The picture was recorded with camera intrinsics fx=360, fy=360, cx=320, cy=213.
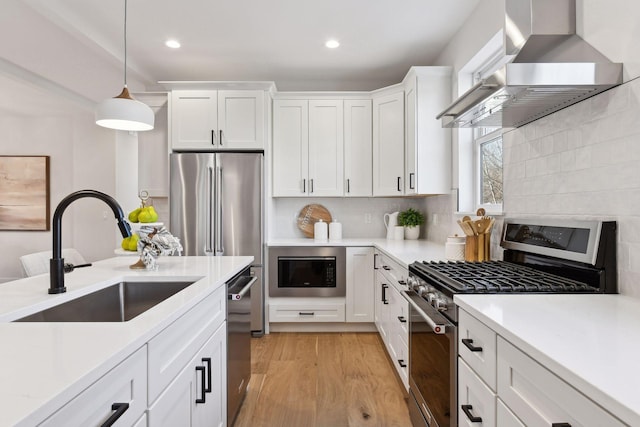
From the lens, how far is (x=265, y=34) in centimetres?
312

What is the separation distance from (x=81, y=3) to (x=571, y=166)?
11.0 feet

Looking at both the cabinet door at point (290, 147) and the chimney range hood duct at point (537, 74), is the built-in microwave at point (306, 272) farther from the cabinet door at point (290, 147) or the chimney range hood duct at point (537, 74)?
the chimney range hood duct at point (537, 74)

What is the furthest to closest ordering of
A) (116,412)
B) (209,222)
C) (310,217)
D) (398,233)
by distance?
(310,217), (398,233), (209,222), (116,412)

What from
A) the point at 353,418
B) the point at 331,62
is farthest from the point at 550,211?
the point at 331,62

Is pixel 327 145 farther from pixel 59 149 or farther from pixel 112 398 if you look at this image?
pixel 59 149

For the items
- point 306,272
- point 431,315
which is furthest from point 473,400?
point 306,272

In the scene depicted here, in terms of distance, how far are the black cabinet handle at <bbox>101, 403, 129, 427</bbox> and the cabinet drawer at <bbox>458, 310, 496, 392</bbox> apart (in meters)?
0.99

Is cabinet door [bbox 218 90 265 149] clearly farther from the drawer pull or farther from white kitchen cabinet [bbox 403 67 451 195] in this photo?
the drawer pull

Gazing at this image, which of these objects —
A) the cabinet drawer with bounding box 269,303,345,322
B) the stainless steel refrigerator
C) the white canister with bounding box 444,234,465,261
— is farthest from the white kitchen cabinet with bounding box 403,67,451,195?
the stainless steel refrigerator

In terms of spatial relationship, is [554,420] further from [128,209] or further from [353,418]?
[128,209]

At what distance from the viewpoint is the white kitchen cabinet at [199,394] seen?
3.62 ft

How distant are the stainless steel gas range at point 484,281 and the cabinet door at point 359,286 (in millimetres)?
1525

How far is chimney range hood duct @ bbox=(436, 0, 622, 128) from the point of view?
1339 mm

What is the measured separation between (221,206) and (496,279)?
266 cm
